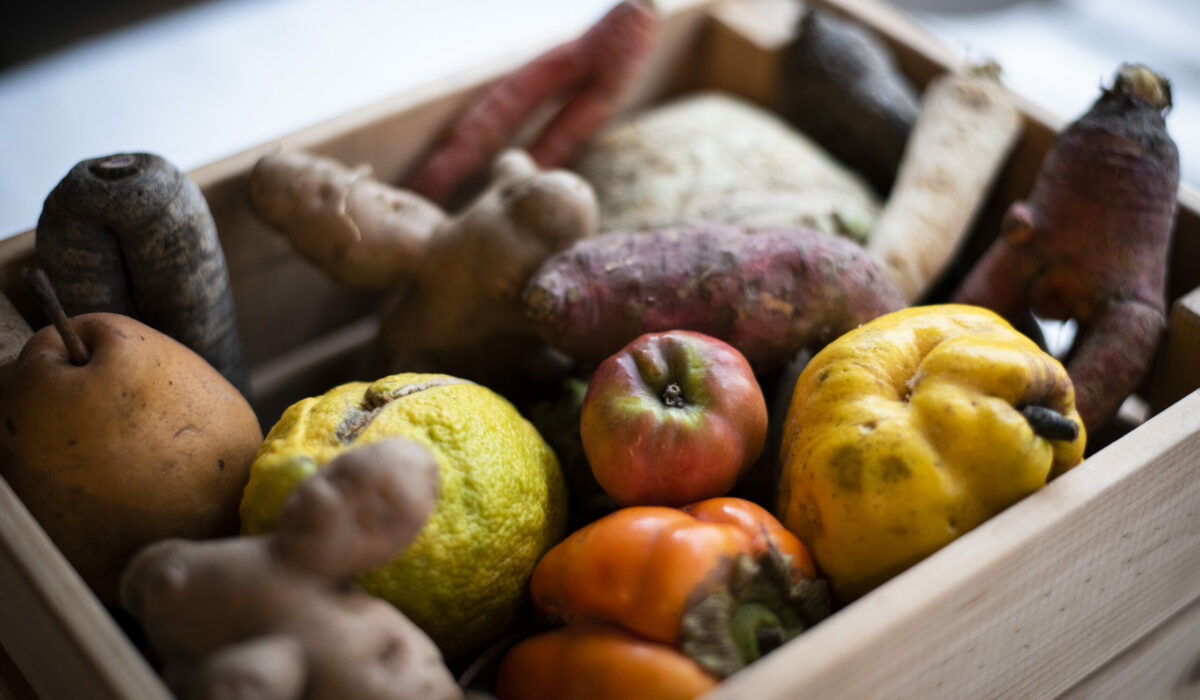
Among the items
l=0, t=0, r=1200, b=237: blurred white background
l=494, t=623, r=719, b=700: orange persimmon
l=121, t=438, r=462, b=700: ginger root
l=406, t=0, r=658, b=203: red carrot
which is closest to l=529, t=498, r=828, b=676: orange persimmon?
l=494, t=623, r=719, b=700: orange persimmon

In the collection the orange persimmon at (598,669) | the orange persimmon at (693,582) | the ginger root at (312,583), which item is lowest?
the orange persimmon at (598,669)

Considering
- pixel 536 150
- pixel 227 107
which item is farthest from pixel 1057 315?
pixel 227 107

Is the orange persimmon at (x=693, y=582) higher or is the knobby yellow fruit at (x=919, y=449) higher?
the knobby yellow fruit at (x=919, y=449)

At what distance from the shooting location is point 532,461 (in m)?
0.67

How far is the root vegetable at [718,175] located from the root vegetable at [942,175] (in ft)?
0.14

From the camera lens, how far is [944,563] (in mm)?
547

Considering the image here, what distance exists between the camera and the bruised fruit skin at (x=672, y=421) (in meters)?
0.63

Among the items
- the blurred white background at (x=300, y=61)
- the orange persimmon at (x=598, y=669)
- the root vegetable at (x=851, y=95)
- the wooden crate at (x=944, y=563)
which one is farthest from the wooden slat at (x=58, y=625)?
the blurred white background at (x=300, y=61)

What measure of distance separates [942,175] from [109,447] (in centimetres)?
75

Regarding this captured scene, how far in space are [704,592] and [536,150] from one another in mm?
623

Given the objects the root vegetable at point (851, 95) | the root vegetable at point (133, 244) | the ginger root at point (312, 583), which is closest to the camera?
the ginger root at point (312, 583)

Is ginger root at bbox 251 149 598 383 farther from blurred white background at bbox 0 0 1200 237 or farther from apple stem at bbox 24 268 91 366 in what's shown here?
blurred white background at bbox 0 0 1200 237

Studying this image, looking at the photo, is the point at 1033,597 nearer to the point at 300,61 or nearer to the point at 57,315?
the point at 57,315

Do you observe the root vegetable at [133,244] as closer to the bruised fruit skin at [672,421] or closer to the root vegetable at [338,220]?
the root vegetable at [338,220]
